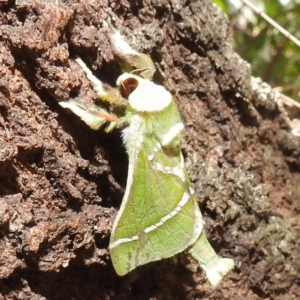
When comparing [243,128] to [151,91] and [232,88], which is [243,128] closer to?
[232,88]

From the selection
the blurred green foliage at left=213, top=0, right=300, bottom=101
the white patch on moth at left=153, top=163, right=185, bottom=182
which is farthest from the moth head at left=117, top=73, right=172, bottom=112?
the blurred green foliage at left=213, top=0, right=300, bottom=101

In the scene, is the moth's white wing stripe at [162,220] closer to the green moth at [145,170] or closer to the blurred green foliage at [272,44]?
the green moth at [145,170]

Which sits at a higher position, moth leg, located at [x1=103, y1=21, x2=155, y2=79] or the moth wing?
moth leg, located at [x1=103, y1=21, x2=155, y2=79]

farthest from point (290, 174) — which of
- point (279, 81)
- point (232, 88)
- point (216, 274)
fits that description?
point (279, 81)

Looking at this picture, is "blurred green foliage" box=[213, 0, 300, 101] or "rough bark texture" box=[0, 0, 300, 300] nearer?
"rough bark texture" box=[0, 0, 300, 300]

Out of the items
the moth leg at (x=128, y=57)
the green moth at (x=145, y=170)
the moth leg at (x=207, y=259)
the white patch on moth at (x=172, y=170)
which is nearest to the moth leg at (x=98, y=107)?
the green moth at (x=145, y=170)

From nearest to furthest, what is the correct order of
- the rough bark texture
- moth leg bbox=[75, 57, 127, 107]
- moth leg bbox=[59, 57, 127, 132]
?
the rough bark texture < moth leg bbox=[59, 57, 127, 132] < moth leg bbox=[75, 57, 127, 107]

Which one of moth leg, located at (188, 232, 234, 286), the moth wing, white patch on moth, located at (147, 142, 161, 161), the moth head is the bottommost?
moth leg, located at (188, 232, 234, 286)

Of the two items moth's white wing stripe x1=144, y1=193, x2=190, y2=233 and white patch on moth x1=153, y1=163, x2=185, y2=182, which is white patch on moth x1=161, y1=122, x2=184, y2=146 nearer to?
white patch on moth x1=153, y1=163, x2=185, y2=182
